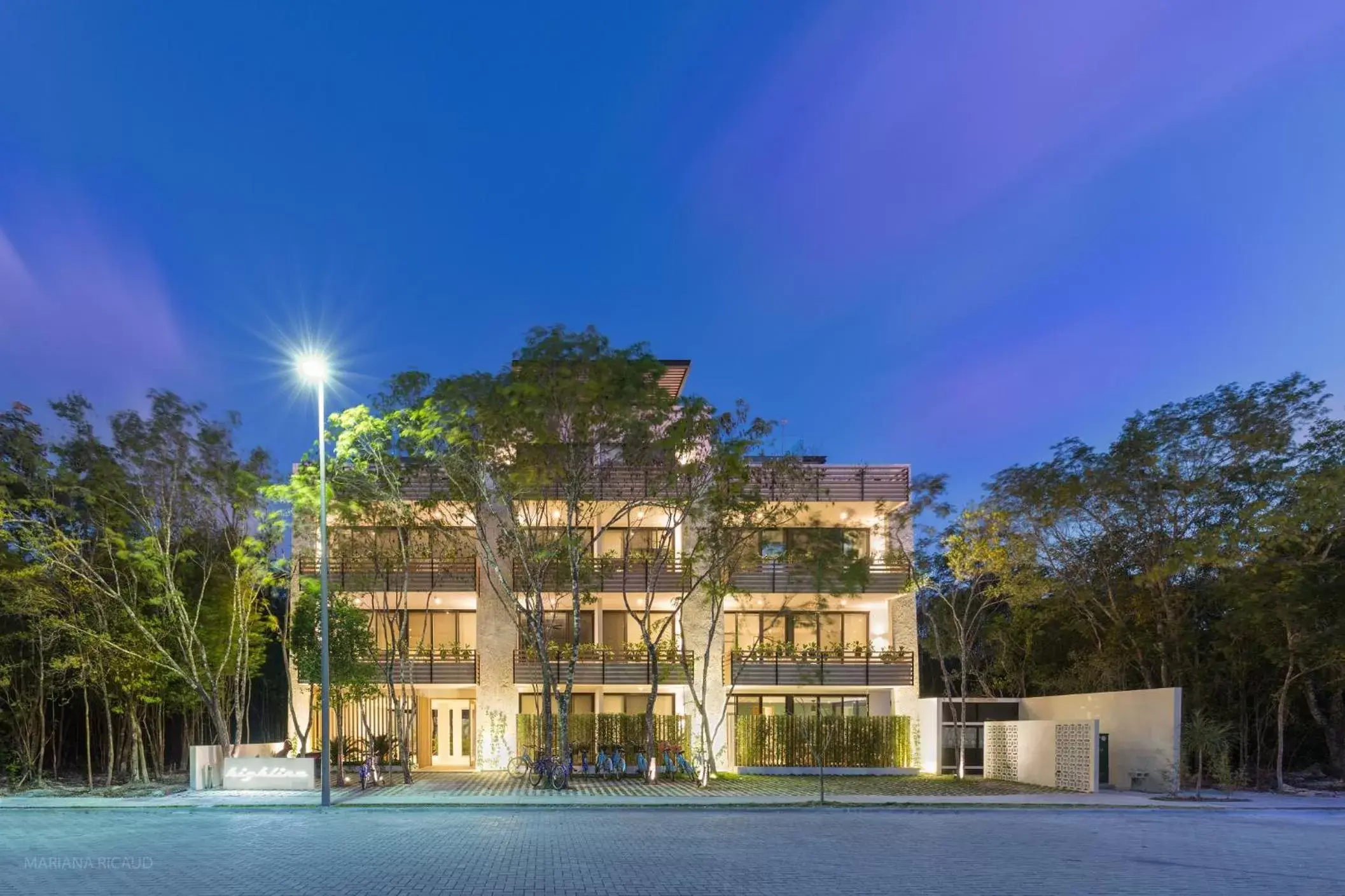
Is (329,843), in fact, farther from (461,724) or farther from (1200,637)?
(1200,637)

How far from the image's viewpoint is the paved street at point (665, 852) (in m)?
12.6

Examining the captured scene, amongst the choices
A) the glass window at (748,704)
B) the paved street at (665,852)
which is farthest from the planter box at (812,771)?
the paved street at (665,852)

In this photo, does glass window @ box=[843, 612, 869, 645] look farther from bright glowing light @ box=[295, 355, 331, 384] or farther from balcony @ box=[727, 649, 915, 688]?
bright glowing light @ box=[295, 355, 331, 384]

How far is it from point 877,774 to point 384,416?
18.5 metres

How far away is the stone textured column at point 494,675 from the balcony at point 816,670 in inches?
285

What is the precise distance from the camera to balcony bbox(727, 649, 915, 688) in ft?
110

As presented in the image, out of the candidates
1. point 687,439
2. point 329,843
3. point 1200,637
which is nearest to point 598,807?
point 329,843

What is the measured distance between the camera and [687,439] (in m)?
27.5

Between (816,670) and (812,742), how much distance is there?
227 centimetres

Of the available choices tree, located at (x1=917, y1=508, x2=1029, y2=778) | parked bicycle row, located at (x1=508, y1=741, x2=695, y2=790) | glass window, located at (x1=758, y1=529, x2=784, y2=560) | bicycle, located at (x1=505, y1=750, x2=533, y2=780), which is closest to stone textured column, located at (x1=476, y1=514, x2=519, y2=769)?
bicycle, located at (x1=505, y1=750, x2=533, y2=780)

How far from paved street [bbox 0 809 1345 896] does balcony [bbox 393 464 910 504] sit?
9.22 metres

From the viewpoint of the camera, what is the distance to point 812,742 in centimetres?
3322

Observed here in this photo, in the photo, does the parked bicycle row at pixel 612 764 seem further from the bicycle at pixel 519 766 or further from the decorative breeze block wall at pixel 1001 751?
the decorative breeze block wall at pixel 1001 751

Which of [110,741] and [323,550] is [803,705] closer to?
[323,550]
